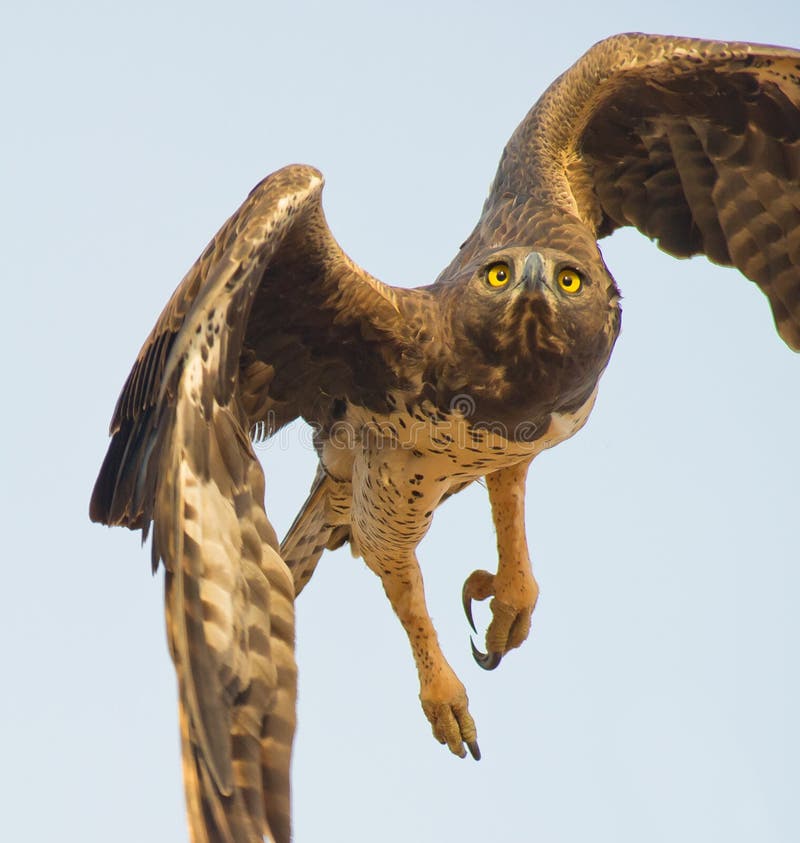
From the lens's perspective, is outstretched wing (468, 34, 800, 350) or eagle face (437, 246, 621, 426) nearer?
eagle face (437, 246, 621, 426)

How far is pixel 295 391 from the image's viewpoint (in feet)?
26.0

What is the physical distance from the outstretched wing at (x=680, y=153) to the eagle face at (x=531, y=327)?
776 millimetres

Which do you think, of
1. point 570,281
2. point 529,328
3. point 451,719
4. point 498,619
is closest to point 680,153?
point 570,281

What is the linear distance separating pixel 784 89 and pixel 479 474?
2.00 metres

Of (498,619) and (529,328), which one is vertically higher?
(529,328)

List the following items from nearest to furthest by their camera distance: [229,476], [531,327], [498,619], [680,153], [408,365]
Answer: [229,476] < [531,327] < [408,365] < [680,153] < [498,619]

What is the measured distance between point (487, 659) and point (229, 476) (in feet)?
9.40

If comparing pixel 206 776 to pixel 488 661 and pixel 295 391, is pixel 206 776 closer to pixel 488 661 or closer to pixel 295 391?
pixel 295 391

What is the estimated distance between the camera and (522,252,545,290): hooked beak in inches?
276

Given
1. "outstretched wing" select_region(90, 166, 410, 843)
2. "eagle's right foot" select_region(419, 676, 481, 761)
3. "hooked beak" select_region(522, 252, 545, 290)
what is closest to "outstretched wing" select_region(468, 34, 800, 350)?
"hooked beak" select_region(522, 252, 545, 290)

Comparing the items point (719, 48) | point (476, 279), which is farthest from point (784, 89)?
point (476, 279)

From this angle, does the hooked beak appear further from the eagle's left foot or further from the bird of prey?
the eagle's left foot

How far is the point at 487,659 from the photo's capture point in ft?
29.4

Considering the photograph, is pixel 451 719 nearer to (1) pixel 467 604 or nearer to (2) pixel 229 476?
(1) pixel 467 604
